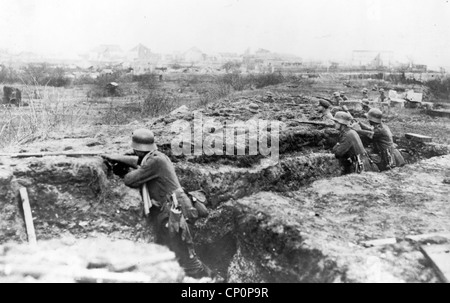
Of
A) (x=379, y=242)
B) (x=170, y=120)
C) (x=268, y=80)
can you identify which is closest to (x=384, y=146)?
(x=379, y=242)

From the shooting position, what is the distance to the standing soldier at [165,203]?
13.2 ft

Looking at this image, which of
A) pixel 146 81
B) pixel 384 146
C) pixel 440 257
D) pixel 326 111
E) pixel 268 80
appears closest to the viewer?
pixel 440 257

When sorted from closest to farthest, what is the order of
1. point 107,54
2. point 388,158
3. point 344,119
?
1. point 344,119
2. point 388,158
3. point 107,54

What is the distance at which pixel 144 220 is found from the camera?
4.41 metres

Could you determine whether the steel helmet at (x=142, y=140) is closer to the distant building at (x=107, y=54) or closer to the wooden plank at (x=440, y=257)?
the wooden plank at (x=440, y=257)

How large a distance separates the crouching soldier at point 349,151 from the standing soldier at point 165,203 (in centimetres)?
332

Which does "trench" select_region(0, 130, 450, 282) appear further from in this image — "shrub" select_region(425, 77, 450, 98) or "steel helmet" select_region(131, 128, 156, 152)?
"shrub" select_region(425, 77, 450, 98)

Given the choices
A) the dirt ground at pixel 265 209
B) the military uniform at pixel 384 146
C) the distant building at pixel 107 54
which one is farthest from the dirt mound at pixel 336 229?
the distant building at pixel 107 54

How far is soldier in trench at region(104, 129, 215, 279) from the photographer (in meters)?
4.02

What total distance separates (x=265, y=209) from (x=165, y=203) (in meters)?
1.09

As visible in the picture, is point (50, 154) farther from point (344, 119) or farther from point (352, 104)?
point (352, 104)

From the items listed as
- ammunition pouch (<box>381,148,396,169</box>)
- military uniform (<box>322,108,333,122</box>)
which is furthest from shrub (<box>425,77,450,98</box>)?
ammunition pouch (<box>381,148,396,169</box>)
